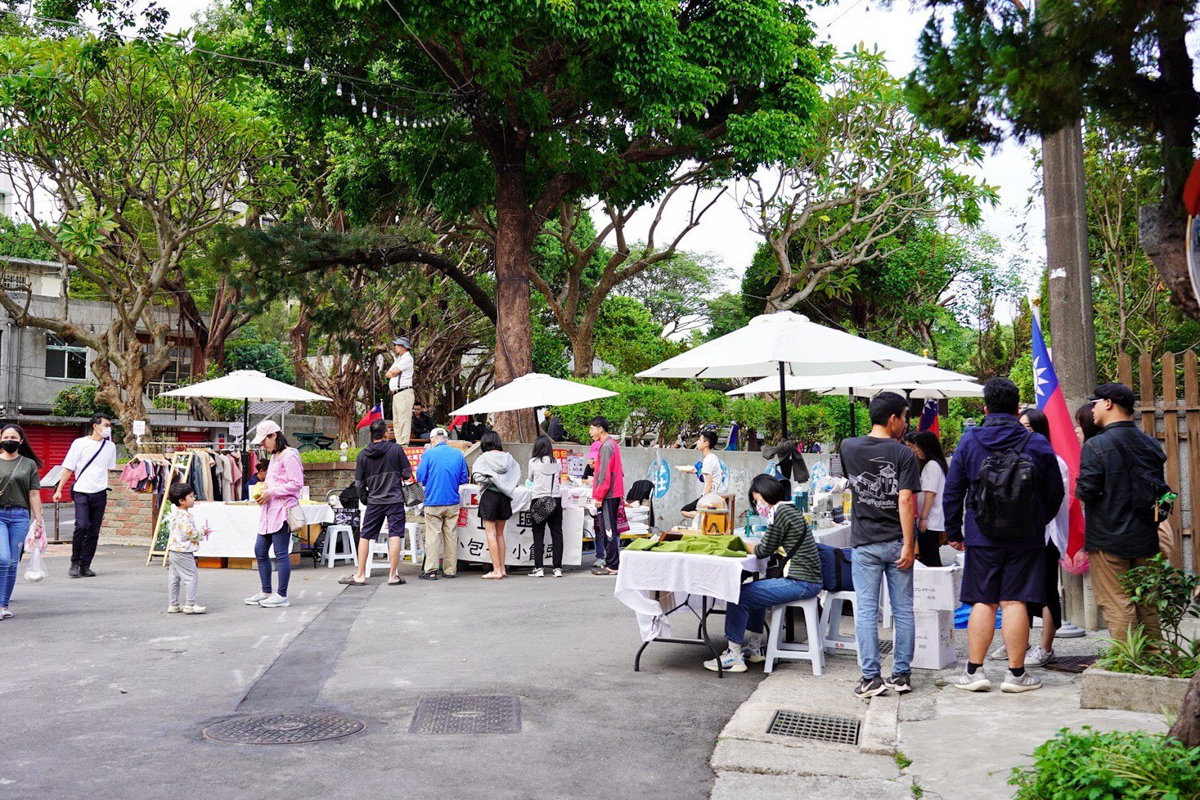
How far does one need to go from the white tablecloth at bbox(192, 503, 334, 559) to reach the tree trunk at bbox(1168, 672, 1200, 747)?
1154 centimetres

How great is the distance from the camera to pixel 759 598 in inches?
291

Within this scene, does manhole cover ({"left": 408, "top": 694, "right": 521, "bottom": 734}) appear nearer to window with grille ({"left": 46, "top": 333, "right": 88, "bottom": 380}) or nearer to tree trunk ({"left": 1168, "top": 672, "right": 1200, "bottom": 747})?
tree trunk ({"left": 1168, "top": 672, "right": 1200, "bottom": 747})

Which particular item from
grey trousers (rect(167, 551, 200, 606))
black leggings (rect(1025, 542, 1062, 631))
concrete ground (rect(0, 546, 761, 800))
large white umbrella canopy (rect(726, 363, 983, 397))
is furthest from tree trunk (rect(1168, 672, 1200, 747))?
grey trousers (rect(167, 551, 200, 606))

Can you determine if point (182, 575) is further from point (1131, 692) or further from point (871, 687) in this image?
point (1131, 692)

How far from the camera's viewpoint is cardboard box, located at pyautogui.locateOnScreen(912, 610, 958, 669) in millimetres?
7348

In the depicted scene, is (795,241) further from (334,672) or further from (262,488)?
(334,672)

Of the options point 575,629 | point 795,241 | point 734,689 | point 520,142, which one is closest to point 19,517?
point 575,629

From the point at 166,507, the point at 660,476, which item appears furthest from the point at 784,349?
the point at 166,507

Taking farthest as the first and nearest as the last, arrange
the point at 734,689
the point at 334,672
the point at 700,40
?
the point at 700,40
the point at 334,672
the point at 734,689

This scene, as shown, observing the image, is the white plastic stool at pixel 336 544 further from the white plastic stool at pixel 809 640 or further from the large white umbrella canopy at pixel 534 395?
the white plastic stool at pixel 809 640

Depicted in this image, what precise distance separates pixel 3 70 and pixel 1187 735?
2006 cm

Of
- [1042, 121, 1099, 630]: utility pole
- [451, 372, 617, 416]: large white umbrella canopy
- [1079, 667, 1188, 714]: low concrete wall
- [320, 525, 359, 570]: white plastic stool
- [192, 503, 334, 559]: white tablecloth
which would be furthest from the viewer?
[451, 372, 617, 416]: large white umbrella canopy

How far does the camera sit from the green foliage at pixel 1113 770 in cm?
387

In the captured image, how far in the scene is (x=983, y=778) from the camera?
4.83 m
